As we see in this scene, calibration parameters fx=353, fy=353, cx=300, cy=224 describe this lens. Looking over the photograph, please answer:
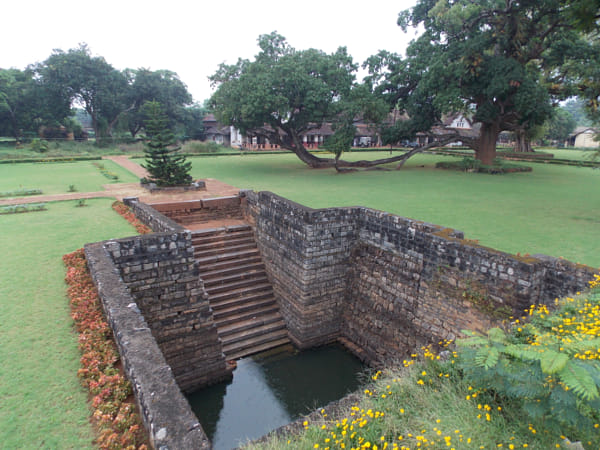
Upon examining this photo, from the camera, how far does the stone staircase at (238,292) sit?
7941mm

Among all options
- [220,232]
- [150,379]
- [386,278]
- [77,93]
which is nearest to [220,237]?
[220,232]

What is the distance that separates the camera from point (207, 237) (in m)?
9.43

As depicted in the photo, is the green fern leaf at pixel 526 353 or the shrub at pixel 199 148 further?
the shrub at pixel 199 148

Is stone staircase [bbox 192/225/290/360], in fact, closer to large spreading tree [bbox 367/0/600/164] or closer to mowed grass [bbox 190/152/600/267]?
mowed grass [bbox 190/152/600/267]

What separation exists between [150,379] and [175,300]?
3.32 metres

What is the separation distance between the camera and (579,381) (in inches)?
84.6

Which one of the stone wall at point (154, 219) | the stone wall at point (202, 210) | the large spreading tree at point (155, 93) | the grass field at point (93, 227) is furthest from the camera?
the large spreading tree at point (155, 93)

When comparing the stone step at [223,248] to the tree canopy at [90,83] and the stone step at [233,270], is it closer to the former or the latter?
the stone step at [233,270]

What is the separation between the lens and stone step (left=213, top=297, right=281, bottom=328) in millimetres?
8047

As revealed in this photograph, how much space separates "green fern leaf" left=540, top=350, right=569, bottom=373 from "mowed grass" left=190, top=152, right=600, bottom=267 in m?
5.54

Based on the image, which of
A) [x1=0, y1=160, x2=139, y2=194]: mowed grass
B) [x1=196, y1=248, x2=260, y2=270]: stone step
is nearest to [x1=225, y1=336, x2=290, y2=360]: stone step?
[x1=196, y1=248, x2=260, y2=270]: stone step

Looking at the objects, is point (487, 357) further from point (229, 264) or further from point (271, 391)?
point (229, 264)

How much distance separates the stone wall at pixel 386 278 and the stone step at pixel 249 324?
0.32 meters

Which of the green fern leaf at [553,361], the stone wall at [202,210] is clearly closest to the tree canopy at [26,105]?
the stone wall at [202,210]
